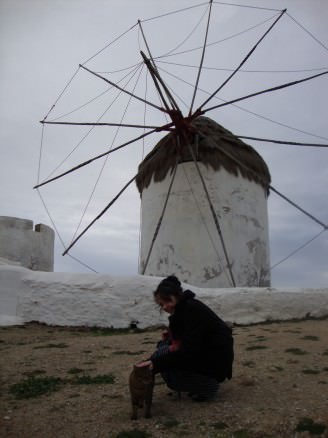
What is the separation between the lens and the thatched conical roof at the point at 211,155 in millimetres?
10469

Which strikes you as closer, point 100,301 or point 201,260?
point 100,301

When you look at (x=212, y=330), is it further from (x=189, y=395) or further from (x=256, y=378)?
(x=256, y=378)

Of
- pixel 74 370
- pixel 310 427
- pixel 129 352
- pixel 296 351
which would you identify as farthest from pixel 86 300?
pixel 310 427

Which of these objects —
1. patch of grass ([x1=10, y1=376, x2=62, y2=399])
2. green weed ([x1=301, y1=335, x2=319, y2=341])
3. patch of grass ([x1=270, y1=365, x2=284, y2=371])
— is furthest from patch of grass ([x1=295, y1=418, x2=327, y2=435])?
green weed ([x1=301, y1=335, x2=319, y2=341])

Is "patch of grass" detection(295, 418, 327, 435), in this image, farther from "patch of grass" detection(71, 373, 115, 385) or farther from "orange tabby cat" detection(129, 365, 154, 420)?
"patch of grass" detection(71, 373, 115, 385)

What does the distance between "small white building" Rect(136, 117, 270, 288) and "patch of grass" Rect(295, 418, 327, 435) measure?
7039mm

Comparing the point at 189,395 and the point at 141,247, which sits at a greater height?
the point at 141,247

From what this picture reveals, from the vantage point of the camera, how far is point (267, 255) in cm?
1114

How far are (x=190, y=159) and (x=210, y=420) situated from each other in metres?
8.17

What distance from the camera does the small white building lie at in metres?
10.0

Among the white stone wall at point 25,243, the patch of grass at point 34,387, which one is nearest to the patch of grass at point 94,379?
the patch of grass at point 34,387

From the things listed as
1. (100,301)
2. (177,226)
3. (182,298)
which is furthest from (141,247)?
(182,298)

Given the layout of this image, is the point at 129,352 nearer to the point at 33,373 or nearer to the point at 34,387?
the point at 33,373

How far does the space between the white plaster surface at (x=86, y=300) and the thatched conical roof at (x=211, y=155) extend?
3.80 m
